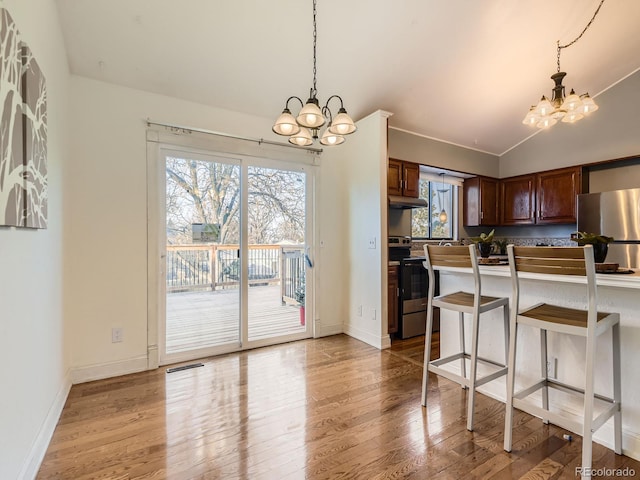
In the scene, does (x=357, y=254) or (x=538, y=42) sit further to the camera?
(x=357, y=254)

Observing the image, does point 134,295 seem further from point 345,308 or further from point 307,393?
point 345,308

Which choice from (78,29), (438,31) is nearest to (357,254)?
(438,31)

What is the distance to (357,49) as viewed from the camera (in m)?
A: 2.91

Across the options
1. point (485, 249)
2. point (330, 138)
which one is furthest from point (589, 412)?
point (330, 138)

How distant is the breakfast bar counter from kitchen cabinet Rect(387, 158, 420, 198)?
5.56 ft

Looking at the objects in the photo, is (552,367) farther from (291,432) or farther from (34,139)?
(34,139)

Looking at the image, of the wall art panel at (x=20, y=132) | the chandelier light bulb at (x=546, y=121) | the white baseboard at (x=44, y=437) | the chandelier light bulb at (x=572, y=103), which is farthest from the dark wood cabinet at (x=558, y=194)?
the white baseboard at (x=44, y=437)

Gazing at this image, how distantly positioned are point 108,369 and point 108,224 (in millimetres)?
1299

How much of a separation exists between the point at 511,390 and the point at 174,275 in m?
2.94

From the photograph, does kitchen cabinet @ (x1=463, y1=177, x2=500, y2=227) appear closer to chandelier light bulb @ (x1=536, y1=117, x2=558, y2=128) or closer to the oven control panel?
the oven control panel

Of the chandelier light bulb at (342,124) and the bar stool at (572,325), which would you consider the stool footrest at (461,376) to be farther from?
the chandelier light bulb at (342,124)

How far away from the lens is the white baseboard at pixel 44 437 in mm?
1553

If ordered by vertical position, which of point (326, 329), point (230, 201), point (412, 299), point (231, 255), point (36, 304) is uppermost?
point (230, 201)

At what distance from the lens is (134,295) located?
113 inches
